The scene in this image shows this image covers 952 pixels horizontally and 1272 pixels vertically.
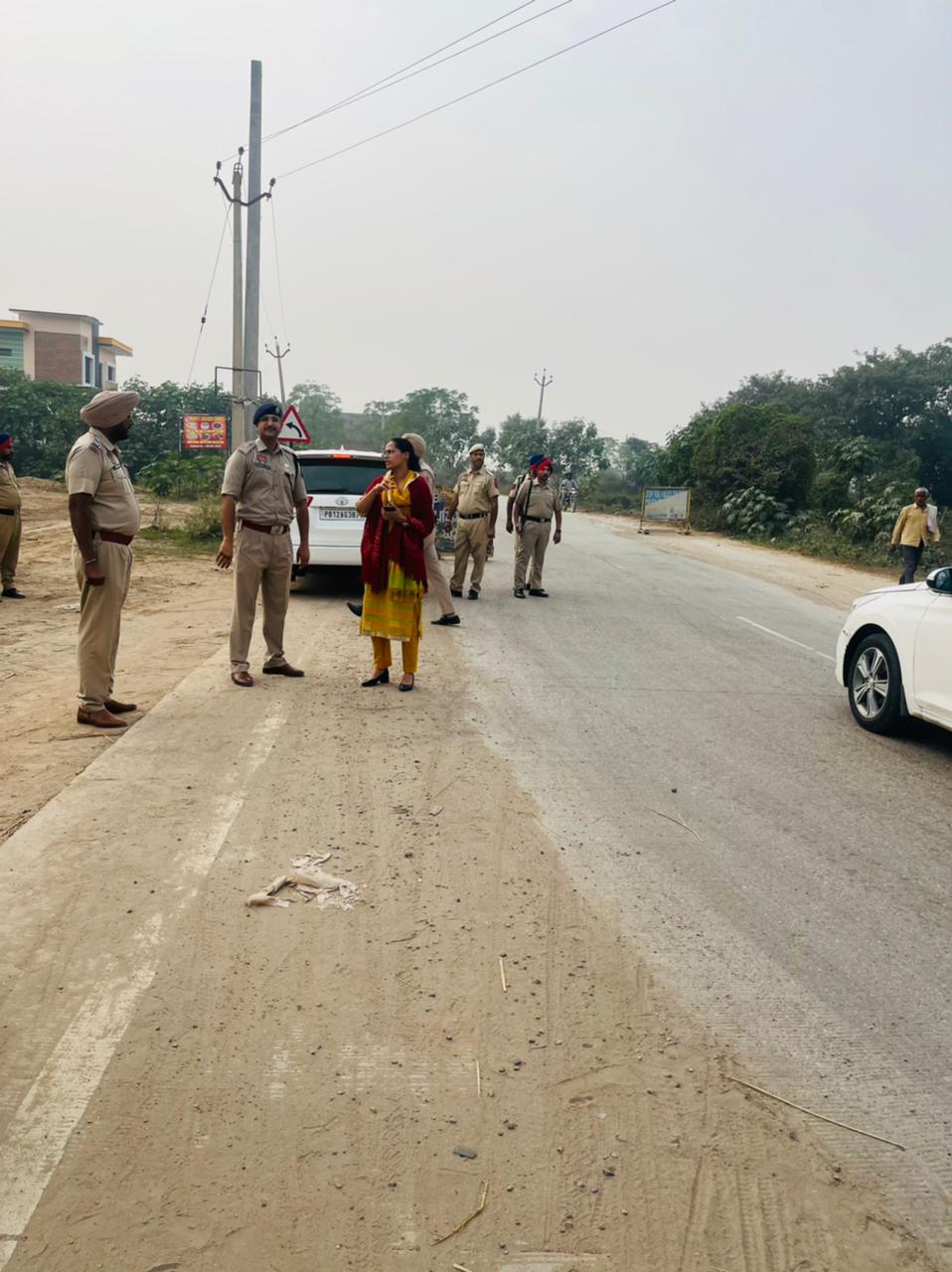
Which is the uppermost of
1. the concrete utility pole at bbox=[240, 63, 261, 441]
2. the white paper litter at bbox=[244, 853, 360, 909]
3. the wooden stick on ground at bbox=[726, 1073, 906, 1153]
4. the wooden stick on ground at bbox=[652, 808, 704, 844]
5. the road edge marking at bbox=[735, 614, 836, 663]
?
the concrete utility pole at bbox=[240, 63, 261, 441]

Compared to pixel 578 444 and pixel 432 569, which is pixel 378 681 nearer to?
pixel 432 569

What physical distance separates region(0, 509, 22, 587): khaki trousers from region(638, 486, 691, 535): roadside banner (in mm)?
22370

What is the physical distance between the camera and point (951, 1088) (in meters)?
3.40

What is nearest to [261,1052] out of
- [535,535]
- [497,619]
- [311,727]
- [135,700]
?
[311,727]

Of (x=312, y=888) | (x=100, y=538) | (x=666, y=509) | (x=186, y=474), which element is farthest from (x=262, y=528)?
(x=666, y=509)

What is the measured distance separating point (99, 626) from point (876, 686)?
5.21 metres

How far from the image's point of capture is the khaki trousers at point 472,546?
13.3m

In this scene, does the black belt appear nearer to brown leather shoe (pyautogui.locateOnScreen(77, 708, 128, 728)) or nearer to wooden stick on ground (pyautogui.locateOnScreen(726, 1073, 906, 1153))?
brown leather shoe (pyautogui.locateOnScreen(77, 708, 128, 728))

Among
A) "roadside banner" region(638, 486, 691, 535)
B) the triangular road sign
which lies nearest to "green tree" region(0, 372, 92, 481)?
"roadside banner" region(638, 486, 691, 535)

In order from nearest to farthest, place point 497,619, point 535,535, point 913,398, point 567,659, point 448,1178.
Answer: point 448,1178 → point 567,659 → point 497,619 → point 535,535 → point 913,398

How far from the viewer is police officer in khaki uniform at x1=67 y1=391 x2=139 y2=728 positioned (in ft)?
22.0

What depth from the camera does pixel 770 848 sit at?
17.7ft

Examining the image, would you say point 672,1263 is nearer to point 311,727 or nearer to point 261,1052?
point 261,1052

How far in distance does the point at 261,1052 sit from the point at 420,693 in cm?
504
